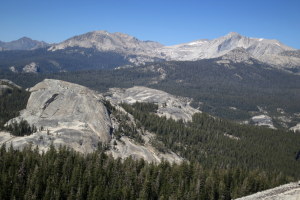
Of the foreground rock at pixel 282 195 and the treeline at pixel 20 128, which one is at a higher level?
the foreground rock at pixel 282 195

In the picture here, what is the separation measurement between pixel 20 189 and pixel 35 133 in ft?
147

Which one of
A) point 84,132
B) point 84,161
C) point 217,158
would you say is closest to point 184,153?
point 217,158

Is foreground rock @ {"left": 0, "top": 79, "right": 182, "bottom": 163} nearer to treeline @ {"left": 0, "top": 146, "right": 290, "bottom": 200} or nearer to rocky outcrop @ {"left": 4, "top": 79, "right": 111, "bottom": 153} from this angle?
rocky outcrop @ {"left": 4, "top": 79, "right": 111, "bottom": 153}

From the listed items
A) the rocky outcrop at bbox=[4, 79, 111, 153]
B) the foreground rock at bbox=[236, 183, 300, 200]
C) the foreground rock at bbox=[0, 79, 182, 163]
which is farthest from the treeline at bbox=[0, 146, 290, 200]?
the foreground rock at bbox=[236, 183, 300, 200]

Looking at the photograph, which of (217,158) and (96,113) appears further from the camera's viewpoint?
(217,158)

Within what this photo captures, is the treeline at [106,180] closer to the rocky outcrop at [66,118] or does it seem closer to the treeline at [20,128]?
the rocky outcrop at [66,118]

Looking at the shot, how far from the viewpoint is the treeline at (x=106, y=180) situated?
326ft

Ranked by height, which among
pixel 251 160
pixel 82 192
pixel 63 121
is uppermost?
pixel 63 121

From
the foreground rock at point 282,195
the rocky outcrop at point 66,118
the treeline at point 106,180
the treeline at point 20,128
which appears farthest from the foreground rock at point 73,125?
the foreground rock at point 282,195

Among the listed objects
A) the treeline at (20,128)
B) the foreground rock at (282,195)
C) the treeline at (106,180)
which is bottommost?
the treeline at (106,180)

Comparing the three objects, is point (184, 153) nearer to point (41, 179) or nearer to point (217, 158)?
point (217, 158)

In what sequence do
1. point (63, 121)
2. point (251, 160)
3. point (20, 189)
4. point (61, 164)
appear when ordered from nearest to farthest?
point (20, 189) → point (61, 164) → point (63, 121) → point (251, 160)

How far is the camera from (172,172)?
119125 millimetres

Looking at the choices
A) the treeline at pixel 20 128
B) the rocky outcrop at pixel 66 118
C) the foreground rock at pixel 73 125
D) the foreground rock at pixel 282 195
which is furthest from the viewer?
the treeline at pixel 20 128
